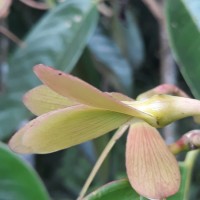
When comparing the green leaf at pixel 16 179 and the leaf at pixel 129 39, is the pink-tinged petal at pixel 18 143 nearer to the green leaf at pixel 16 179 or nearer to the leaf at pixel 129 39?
the green leaf at pixel 16 179

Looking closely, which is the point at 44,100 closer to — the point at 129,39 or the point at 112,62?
the point at 112,62

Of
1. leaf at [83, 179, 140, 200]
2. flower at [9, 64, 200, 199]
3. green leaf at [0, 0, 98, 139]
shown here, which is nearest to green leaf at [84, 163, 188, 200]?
leaf at [83, 179, 140, 200]

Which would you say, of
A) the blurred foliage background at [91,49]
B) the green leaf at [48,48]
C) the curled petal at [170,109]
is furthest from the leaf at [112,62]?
the curled petal at [170,109]

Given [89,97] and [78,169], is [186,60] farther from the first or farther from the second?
[78,169]

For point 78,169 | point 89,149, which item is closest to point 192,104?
point 89,149

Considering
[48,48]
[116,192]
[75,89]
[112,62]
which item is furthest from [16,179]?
[112,62]

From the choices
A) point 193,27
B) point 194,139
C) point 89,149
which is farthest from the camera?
point 89,149

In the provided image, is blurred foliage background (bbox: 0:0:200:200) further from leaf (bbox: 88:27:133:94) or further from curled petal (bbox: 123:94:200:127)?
curled petal (bbox: 123:94:200:127)
